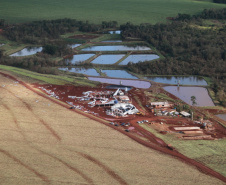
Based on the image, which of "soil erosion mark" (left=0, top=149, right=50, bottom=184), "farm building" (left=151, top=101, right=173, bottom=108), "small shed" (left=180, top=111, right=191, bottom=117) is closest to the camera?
"soil erosion mark" (left=0, top=149, right=50, bottom=184)

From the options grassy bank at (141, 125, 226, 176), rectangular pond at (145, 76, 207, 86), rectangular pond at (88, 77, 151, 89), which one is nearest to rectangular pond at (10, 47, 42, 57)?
rectangular pond at (88, 77, 151, 89)

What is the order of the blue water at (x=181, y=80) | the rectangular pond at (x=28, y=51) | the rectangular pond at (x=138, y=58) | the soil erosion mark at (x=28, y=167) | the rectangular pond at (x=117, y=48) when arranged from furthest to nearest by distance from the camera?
the rectangular pond at (x=117, y=48)
the rectangular pond at (x=28, y=51)
the rectangular pond at (x=138, y=58)
the blue water at (x=181, y=80)
the soil erosion mark at (x=28, y=167)

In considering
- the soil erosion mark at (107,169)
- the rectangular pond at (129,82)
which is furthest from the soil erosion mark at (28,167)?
the rectangular pond at (129,82)

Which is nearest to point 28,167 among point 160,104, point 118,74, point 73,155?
point 73,155

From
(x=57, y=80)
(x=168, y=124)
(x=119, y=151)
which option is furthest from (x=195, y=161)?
(x=57, y=80)

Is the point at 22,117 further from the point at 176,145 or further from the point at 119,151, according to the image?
the point at 176,145

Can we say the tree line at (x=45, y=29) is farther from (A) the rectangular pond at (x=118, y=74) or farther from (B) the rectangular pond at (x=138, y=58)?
(A) the rectangular pond at (x=118, y=74)

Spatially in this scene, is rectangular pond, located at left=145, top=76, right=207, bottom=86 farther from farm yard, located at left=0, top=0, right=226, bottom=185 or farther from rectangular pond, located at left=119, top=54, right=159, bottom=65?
rectangular pond, located at left=119, top=54, right=159, bottom=65
